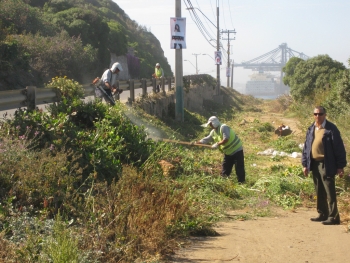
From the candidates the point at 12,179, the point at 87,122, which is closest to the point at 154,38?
the point at 87,122

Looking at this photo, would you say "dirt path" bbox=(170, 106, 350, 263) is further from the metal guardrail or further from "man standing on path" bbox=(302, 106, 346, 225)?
the metal guardrail

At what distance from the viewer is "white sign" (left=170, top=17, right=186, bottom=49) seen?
21.6 meters

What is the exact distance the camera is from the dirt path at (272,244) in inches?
239

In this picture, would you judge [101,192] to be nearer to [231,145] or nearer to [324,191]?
[324,191]

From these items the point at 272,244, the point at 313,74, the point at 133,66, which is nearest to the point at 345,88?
the point at 272,244

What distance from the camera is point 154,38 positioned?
71438 mm

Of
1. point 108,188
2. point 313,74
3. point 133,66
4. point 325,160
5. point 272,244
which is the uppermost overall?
point 133,66

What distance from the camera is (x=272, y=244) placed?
666 centimetres

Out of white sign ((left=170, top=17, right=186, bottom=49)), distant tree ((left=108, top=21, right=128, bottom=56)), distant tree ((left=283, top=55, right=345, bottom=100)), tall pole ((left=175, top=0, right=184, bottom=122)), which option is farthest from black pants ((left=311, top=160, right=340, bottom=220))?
distant tree ((left=108, top=21, right=128, bottom=56))

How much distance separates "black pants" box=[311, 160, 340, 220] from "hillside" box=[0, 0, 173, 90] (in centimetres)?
1752

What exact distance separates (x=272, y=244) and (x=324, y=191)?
75.2 inches

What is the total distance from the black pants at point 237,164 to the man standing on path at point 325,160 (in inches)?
134

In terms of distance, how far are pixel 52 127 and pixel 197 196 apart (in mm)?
2556

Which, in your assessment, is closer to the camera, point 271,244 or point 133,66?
point 271,244
